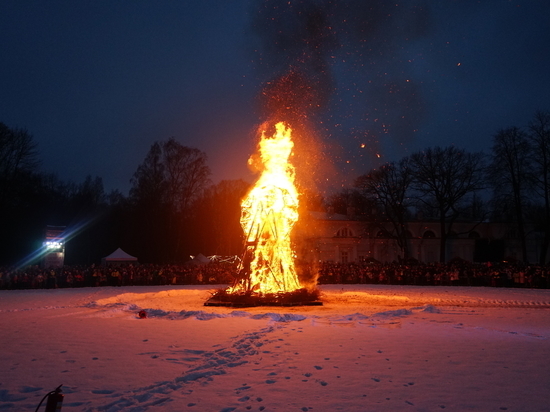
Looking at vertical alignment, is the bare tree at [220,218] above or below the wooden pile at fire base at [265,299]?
above

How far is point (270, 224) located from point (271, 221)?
5.1 inches

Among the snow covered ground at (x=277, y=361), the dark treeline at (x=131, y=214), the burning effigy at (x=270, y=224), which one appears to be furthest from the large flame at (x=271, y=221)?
the dark treeline at (x=131, y=214)

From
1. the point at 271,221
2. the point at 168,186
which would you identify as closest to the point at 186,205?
the point at 168,186

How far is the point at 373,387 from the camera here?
6.36 meters

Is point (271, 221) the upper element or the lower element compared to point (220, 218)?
lower

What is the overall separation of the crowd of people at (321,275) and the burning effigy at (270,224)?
11.6 m

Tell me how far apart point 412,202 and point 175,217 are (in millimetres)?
24303

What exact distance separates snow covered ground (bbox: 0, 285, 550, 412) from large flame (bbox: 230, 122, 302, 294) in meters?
3.95

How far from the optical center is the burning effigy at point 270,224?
18031 millimetres

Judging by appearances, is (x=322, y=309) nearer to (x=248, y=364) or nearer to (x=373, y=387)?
(x=248, y=364)

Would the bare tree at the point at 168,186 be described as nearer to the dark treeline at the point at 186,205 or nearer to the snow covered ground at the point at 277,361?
the dark treeline at the point at 186,205

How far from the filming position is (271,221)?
18.6 metres

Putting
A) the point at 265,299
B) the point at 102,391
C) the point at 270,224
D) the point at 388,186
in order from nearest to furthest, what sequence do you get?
the point at 102,391 → the point at 265,299 → the point at 270,224 → the point at 388,186

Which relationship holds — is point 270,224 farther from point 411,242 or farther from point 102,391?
point 411,242
